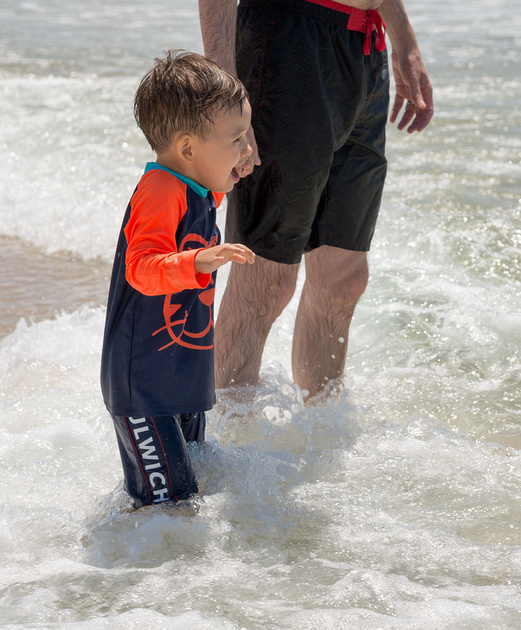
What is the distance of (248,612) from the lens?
1.89 m

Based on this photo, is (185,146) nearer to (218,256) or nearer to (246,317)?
(218,256)

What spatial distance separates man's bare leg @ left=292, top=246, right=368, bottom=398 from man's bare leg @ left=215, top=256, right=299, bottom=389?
17 centimetres

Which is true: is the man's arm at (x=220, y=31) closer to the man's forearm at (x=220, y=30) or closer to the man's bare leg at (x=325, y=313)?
the man's forearm at (x=220, y=30)

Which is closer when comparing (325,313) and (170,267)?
(170,267)

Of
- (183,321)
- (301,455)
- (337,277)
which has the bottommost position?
(301,455)

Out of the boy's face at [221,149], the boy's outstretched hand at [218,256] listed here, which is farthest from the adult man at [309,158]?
the boy's outstretched hand at [218,256]

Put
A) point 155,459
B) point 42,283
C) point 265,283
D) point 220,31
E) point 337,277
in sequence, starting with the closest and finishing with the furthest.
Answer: point 155,459, point 220,31, point 265,283, point 337,277, point 42,283

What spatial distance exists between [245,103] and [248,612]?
1295mm

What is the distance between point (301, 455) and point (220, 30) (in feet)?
4.70

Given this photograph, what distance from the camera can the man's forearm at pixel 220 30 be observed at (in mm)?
2311

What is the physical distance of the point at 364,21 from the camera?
2.56 meters

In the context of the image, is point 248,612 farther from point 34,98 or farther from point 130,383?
point 34,98

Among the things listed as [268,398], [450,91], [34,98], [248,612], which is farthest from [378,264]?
[34,98]

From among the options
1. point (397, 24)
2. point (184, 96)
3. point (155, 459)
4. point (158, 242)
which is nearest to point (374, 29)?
point (397, 24)
